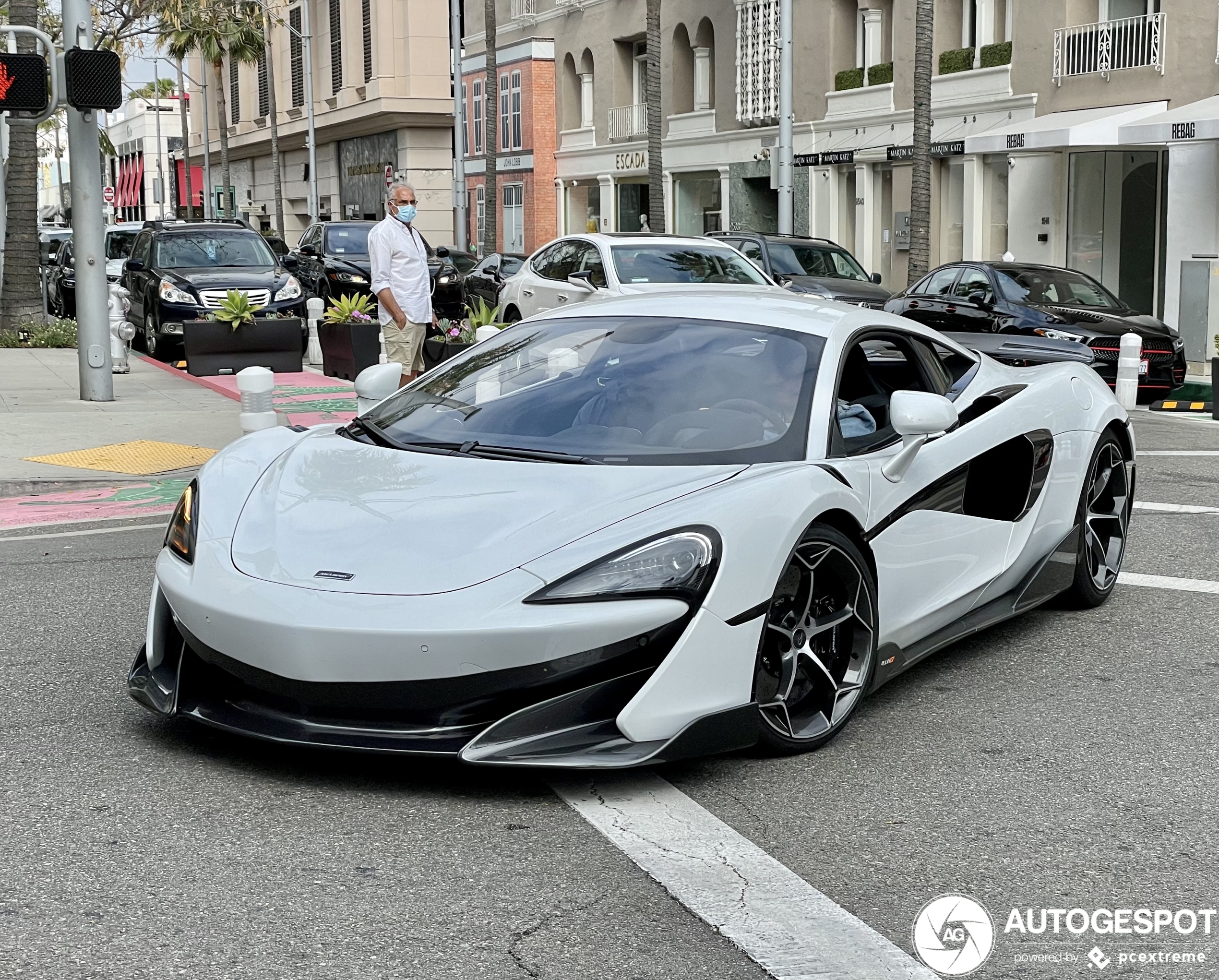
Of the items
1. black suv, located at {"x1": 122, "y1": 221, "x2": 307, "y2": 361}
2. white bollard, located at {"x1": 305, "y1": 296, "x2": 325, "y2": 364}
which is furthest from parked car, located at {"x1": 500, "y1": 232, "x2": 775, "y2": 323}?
black suv, located at {"x1": 122, "y1": 221, "x2": 307, "y2": 361}

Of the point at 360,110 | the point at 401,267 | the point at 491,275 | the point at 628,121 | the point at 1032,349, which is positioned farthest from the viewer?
the point at 360,110

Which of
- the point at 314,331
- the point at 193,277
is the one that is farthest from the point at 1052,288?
the point at 193,277

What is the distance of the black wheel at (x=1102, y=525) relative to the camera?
6668mm

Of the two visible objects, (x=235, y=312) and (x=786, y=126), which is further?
(x=786, y=126)

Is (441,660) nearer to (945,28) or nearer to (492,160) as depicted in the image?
(945,28)

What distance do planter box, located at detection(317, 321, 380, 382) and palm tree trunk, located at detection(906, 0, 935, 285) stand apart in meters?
11.2

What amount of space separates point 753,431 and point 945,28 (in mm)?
28262

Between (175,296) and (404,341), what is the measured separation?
346 inches

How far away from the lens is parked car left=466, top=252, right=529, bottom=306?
80.8 feet

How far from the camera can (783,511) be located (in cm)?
459

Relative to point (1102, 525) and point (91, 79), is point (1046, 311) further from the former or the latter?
point (1102, 525)

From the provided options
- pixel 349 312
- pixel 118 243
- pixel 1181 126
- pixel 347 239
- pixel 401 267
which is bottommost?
pixel 349 312

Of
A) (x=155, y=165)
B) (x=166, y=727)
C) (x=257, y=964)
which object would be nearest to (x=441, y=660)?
(x=257, y=964)

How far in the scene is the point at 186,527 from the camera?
16.1ft
